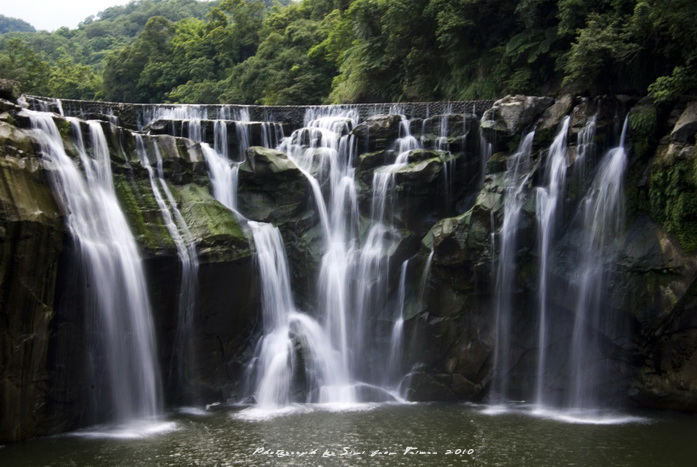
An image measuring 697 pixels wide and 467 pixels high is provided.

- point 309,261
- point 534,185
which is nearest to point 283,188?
point 309,261

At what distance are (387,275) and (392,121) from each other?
571 cm

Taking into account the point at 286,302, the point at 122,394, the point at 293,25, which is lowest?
the point at 122,394

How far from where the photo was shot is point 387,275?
19672mm

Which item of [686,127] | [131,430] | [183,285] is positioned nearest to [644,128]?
[686,127]

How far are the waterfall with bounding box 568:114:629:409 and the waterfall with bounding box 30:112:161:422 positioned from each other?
37.7 feet

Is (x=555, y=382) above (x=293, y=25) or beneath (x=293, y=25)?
beneath

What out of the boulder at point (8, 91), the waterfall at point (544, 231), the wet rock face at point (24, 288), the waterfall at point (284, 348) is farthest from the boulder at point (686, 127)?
the boulder at point (8, 91)

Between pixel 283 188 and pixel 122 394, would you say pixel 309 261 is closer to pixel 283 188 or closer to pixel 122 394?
pixel 283 188

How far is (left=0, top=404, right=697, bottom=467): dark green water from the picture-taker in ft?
42.3

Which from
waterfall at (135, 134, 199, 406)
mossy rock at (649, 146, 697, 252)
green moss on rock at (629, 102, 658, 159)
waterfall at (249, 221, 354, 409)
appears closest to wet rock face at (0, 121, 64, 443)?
waterfall at (135, 134, 199, 406)

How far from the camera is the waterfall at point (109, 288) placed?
15789 mm

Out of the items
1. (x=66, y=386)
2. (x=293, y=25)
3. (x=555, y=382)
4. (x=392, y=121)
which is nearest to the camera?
(x=66, y=386)

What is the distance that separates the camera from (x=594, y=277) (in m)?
17.4

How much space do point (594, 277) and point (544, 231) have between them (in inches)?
73.9
